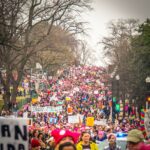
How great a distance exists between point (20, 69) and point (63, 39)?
1424cm

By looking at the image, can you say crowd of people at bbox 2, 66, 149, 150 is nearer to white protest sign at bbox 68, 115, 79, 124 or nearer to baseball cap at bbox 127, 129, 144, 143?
baseball cap at bbox 127, 129, 144, 143

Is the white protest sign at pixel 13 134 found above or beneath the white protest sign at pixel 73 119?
above

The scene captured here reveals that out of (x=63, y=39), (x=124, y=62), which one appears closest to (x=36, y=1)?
(x=63, y=39)

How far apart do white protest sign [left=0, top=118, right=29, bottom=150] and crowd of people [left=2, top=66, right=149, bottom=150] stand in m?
0.38

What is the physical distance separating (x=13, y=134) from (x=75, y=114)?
30235 millimetres

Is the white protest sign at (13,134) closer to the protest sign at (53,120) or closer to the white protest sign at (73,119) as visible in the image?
the white protest sign at (73,119)

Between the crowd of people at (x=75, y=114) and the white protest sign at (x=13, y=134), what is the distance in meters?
0.38

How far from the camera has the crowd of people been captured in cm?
798

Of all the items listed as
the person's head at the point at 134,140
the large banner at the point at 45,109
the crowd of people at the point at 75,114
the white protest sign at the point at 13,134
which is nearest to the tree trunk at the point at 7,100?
the crowd of people at the point at 75,114

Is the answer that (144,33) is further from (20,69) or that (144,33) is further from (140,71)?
(20,69)

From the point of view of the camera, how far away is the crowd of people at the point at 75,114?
7977mm

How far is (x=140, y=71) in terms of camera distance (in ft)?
133

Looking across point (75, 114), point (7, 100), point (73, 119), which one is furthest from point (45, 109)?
point (73, 119)

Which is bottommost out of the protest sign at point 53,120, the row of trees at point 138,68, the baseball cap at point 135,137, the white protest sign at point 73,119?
the protest sign at point 53,120
